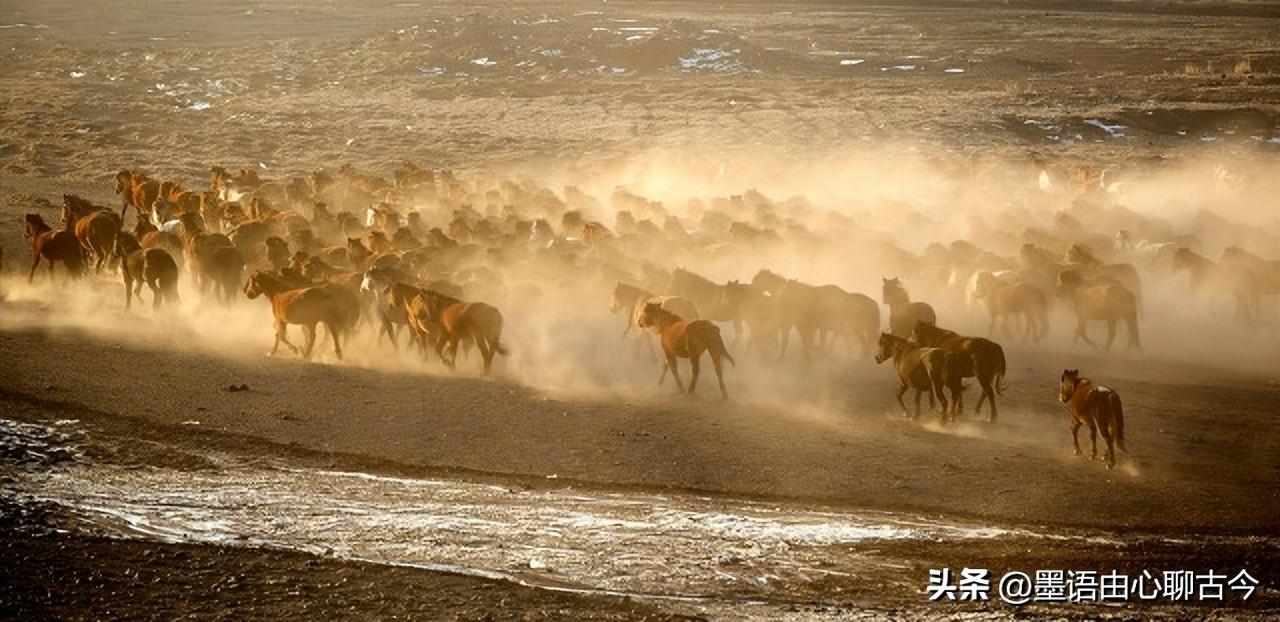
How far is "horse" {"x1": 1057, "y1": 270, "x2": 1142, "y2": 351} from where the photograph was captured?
21328 mm

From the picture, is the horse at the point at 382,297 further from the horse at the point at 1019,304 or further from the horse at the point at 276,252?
the horse at the point at 1019,304

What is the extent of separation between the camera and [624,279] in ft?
75.0

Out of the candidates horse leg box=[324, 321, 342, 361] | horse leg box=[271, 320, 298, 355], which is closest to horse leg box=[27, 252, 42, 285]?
horse leg box=[271, 320, 298, 355]

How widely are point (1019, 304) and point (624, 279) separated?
6.69 metres

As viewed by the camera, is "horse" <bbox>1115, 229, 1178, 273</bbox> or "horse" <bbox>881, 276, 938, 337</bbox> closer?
"horse" <bbox>881, 276, 938, 337</bbox>

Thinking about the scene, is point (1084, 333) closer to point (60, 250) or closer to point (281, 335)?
point (281, 335)

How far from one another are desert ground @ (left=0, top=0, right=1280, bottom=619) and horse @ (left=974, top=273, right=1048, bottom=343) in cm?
34

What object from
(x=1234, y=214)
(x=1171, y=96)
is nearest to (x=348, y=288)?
(x=1234, y=214)

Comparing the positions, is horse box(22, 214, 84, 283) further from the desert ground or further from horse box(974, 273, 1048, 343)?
horse box(974, 273, 1048, 343)

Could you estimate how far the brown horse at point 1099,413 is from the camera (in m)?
14.8

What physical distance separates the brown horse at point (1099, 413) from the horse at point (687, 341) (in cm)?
481

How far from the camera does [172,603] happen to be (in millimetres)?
10961

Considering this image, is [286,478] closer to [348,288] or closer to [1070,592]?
[348,288]

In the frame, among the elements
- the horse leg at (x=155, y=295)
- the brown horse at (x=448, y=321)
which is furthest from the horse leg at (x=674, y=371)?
the horse leg at (x=155, y=295)
